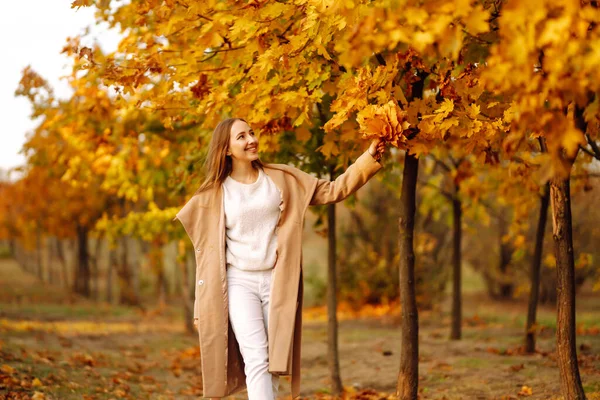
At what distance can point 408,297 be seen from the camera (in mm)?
5586

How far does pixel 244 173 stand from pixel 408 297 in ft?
5.90

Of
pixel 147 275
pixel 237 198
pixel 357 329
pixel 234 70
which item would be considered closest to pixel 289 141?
pixel 234 70

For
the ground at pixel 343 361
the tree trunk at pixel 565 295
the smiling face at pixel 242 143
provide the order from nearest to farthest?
the smiling face at pixel 242 143 < the tree trunk at pixel 565 295 < the ground at pixel 343 361

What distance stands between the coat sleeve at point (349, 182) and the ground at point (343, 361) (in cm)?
265

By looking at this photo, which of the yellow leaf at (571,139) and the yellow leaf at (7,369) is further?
the yellow leaf at (7,369)

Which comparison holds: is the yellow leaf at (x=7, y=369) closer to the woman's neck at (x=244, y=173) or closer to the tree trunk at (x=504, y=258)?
the woman's neck at (x=244, y=173)

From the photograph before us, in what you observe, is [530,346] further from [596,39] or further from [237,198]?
[596,39]

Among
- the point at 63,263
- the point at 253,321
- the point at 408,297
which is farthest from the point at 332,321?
the point at 63,263

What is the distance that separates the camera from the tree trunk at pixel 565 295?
15.6 feet

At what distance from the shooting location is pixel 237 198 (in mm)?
4523

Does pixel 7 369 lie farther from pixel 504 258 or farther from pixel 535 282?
pixel 504 258

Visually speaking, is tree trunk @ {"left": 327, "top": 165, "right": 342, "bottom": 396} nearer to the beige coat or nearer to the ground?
the ground

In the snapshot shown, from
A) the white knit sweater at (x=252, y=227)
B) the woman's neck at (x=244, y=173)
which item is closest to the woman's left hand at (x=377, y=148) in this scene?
the white knit sweater at (x=252, y=227)

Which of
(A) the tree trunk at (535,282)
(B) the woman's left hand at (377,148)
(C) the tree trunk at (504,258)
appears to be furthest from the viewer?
(C) the tree trunk at (504,258)
